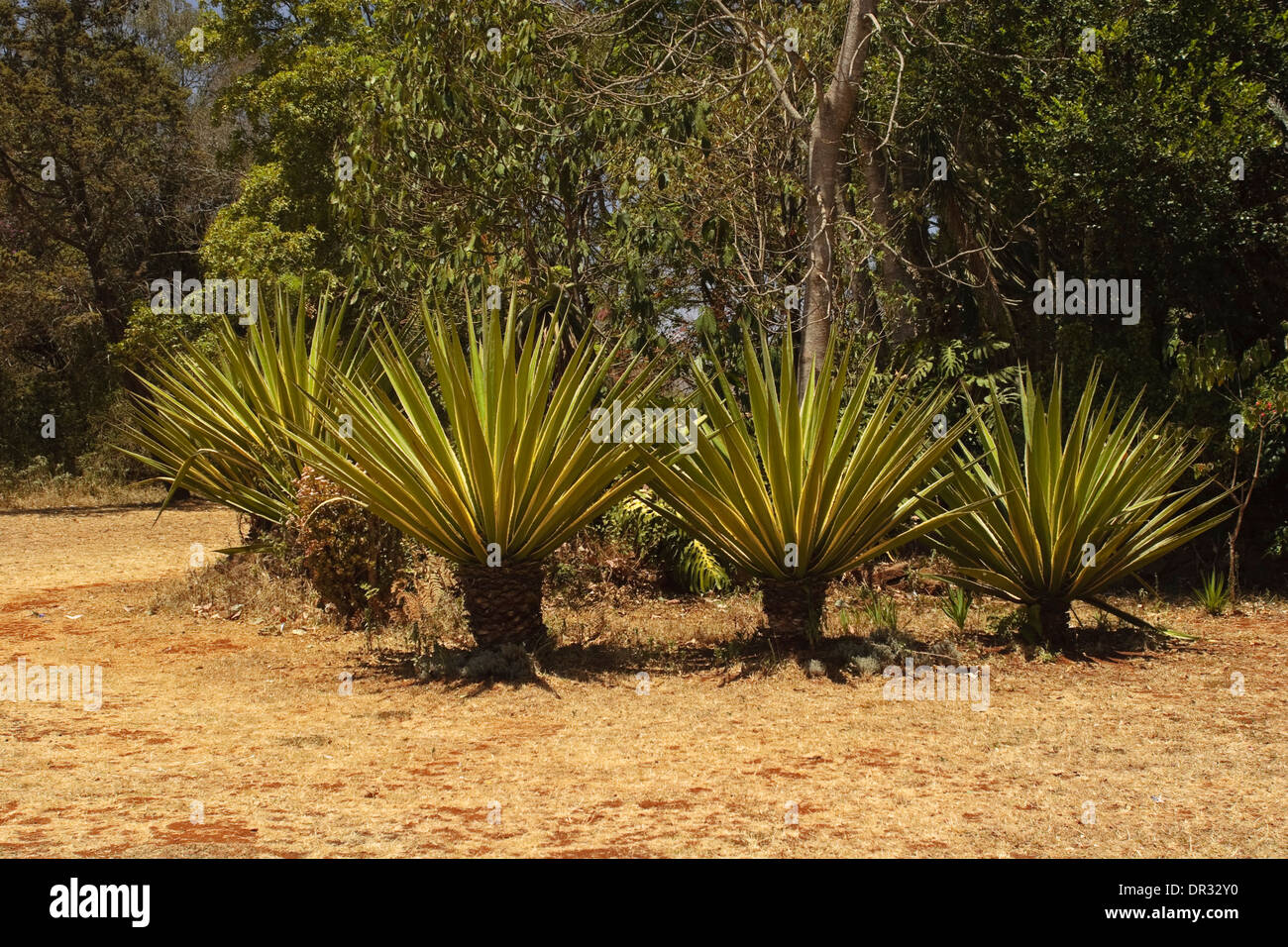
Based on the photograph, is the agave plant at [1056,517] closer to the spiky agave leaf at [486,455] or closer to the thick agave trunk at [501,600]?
the spiky agave leaf at [486,455]

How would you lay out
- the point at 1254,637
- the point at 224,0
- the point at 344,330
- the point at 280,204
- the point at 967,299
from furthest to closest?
the point at 224,0 → the point at 280,204 → the point at 344,330 → the point at 967,299 → the point at 1254,637

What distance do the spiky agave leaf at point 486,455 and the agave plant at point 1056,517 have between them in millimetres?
2272

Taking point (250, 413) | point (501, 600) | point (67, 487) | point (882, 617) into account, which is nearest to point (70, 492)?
point (67, 487)

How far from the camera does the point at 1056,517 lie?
766cm

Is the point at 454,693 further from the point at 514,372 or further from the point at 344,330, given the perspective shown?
the point at 344,330

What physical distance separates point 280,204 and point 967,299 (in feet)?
41.1

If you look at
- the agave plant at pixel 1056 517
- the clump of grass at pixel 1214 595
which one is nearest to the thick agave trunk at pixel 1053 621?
the agave plant at pixel 1056 517

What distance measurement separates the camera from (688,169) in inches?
511

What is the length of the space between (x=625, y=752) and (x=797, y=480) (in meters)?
2.04

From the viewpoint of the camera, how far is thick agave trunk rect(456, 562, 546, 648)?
7.23m

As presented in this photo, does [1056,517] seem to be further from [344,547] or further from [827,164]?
[344,547]

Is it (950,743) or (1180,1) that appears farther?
(1180,1)

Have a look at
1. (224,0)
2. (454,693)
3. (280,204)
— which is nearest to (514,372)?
(454,693)

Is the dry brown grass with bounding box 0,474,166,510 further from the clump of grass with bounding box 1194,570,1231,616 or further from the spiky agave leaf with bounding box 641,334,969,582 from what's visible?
the clump of grass with bounding box 1194,570,1231,616
